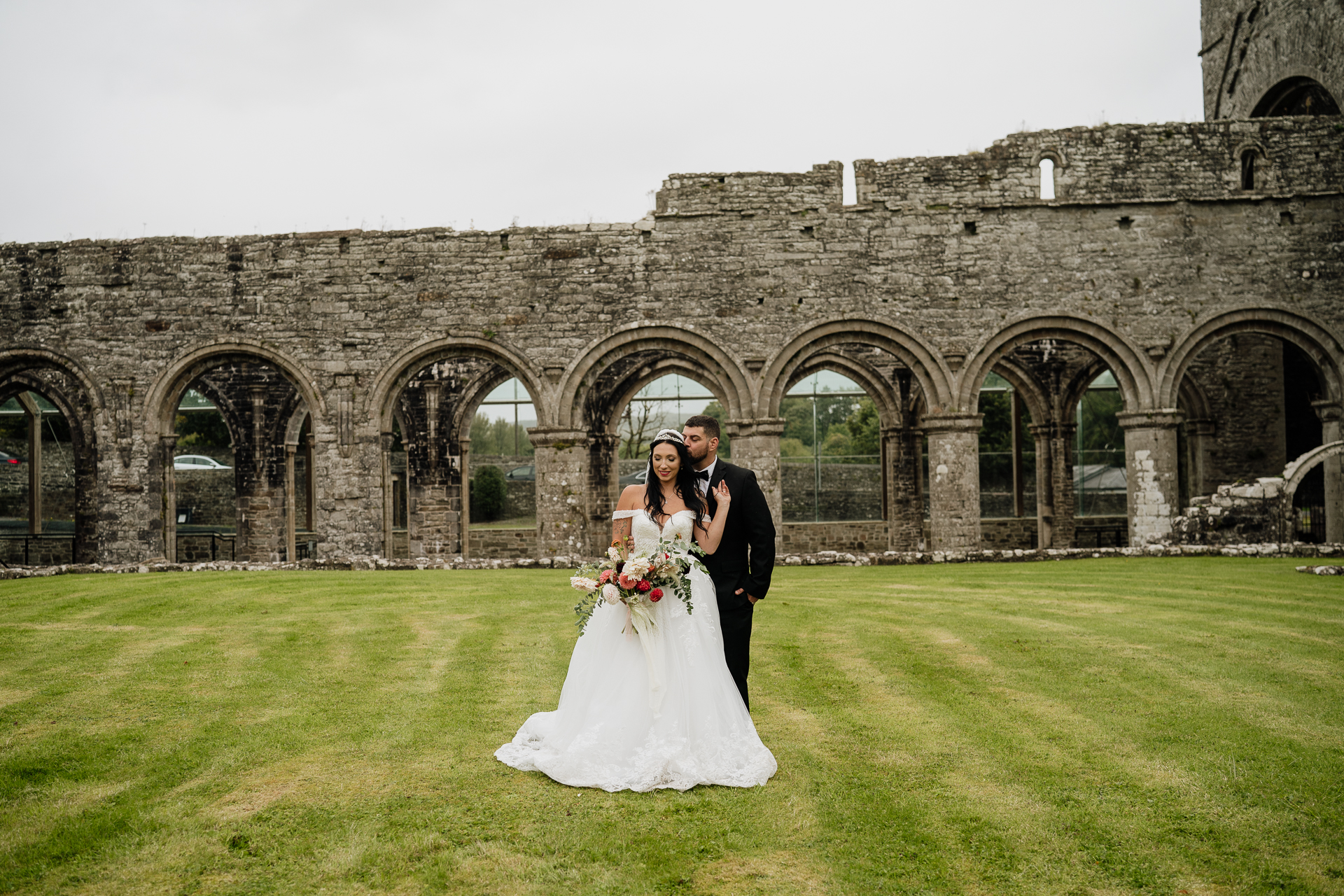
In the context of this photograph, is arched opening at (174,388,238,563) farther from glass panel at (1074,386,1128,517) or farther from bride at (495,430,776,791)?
glass panel at (1074,386,1128,517)

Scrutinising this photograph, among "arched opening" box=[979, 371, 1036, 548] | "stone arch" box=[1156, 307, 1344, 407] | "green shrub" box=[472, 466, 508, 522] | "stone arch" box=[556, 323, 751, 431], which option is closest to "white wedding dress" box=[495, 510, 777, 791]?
"stone arch" box=[556, 323, 751, 431]

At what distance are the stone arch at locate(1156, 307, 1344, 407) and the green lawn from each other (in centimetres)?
684

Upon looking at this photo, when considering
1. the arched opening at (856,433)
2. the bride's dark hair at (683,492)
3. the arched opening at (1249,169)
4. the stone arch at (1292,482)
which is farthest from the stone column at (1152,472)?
the bride's dark hair at (683,492)

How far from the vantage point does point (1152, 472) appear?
47.3 ft

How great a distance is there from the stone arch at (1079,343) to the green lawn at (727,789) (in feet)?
22.0

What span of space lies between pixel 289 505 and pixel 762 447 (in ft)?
32.8

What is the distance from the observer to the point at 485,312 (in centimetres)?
1498

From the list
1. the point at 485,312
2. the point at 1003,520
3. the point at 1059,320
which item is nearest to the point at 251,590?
the point at 485,312

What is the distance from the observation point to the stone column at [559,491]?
14.8 m

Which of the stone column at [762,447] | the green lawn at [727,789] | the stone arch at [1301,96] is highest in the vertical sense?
the stone arch at [1301,96]

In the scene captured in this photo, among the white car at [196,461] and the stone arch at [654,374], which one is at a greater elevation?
the stone arch at [654,374]

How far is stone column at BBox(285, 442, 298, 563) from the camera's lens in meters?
18.6

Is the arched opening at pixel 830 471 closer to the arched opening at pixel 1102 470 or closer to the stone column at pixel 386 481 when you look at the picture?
the arched opening at pixel 1102 470

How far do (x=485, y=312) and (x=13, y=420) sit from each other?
79.0 ft
